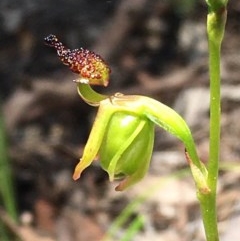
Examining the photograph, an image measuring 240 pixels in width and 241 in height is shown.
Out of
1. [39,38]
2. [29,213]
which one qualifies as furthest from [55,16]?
[29,213]

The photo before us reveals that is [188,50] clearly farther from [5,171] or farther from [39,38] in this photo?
[5,171]

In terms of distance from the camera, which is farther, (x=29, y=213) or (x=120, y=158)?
(x=29, y=213)

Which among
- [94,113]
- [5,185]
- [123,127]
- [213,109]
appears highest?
[213,109]

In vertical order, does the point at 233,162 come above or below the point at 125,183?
below

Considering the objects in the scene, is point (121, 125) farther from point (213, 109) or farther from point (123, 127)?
point (213, 109)

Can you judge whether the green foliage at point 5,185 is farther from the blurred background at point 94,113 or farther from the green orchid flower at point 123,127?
the green orchid flower at point 123,127

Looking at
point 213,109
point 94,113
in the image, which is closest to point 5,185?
point 94,113

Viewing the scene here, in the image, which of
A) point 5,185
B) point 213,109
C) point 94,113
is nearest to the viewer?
point 213,109

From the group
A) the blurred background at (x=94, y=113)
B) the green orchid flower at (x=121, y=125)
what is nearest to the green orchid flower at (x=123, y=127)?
the green orchid flower at (x=121, y=125)
